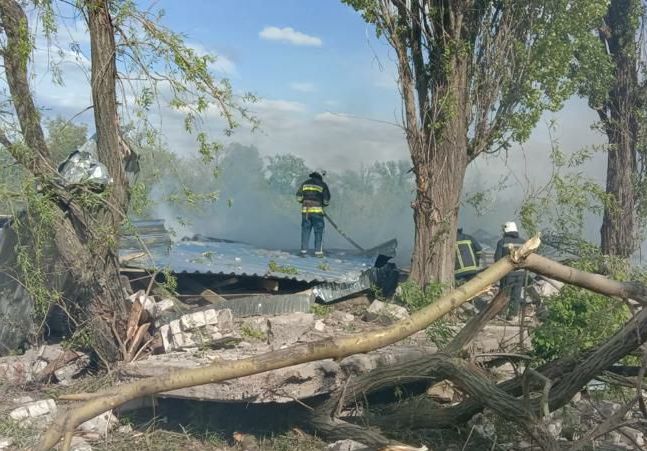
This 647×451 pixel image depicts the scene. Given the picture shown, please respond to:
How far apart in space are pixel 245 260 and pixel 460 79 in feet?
13.7

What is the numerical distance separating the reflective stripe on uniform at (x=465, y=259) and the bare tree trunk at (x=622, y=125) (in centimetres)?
318

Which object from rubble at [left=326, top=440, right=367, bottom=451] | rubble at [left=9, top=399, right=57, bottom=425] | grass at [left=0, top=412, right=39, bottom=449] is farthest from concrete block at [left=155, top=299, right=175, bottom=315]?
rubble at [left=326, top=440, right=367, bottom=451]

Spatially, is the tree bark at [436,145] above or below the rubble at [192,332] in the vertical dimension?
above

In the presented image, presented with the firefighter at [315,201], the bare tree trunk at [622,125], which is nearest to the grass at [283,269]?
the firefighter at [315,201]

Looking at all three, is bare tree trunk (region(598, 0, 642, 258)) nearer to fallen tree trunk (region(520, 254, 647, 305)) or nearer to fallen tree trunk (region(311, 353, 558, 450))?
fallen tree trunk (region(311, 353, 558, 450))

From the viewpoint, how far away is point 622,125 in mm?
12320

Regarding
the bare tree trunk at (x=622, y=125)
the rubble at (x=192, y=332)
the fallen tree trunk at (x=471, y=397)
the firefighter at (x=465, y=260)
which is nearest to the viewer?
the fallen tree trunk at (x=471, y=397)

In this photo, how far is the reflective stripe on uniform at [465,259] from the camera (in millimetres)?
10344

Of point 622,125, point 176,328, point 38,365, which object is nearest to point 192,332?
point 176,328

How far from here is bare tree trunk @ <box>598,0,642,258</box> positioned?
1215 centimetres

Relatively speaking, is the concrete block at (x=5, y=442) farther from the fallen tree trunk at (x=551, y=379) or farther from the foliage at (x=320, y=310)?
the foliage at (x=320, y=310)

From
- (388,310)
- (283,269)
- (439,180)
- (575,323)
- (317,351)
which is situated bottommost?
(388,310)

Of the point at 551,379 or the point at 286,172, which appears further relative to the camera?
the point at 286,172

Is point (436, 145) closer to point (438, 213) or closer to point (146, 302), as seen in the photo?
point (438, 213)
